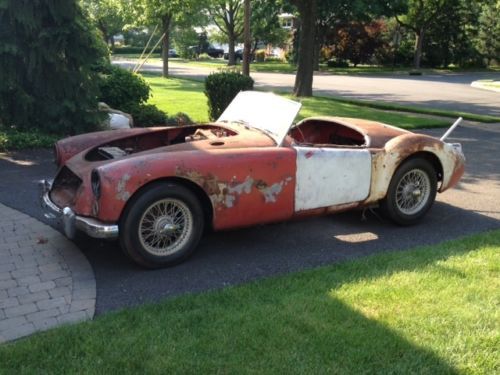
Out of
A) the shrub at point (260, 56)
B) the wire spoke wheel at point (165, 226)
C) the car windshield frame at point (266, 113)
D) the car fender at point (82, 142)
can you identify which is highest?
the shrub at point (260, 56)

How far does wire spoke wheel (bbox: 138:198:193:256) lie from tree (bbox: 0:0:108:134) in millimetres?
5490

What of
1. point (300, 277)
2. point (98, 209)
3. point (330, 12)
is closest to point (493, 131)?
point (300, 277)

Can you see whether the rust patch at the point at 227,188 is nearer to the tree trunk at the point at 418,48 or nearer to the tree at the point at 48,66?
the tree at the point at 48,66

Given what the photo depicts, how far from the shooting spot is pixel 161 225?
4.29m

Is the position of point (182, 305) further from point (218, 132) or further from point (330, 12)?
point (330, 12)

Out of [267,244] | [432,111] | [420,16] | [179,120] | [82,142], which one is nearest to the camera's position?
[267,244]

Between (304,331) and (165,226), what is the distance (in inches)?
57.4

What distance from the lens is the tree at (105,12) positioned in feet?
83.6

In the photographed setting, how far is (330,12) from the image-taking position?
34.1 meters

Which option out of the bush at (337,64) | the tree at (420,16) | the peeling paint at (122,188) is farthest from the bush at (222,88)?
the tree at (420,16)

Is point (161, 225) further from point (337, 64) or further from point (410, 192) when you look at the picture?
point (337, 64)

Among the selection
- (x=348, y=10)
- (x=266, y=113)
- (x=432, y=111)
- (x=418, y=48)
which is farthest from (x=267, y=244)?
(x=418, y=48)

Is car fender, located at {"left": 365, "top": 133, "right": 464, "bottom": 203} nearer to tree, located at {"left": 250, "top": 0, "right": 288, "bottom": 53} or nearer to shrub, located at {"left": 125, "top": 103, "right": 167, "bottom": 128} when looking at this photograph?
shrub, located at {"left": 125, "top": 103, "right": 167, "bottom": 128}

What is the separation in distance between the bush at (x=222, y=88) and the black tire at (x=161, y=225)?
7.42 m
